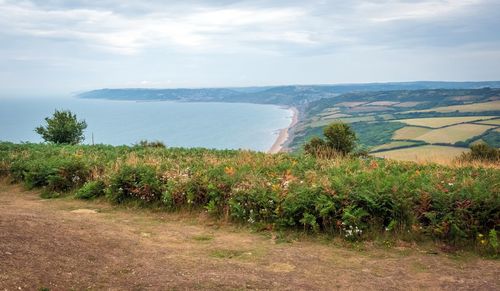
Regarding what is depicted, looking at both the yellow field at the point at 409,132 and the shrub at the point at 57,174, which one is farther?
the yellow field at the point at 409,132

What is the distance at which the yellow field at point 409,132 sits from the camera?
110694 mm

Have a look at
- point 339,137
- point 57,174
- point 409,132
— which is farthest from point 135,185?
point 409,132

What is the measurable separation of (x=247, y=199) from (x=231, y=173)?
59.9 inches

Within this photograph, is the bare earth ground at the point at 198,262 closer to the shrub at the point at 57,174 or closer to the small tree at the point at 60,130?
the shrub at the point at 57,174

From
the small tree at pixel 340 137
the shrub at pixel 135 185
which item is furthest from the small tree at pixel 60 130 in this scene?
the shrub at pixel 135 185

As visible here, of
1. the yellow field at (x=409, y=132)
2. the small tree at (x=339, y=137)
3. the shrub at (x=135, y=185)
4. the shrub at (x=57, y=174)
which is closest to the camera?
the shrub at (x=135, y=185)

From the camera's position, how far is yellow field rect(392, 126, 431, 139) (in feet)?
363

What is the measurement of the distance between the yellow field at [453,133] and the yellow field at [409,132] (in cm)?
324

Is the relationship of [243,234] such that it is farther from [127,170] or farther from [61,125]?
[61,125]

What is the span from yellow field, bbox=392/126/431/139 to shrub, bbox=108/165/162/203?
105 m

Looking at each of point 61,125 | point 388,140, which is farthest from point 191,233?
point 388,140

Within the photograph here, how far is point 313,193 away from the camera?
941 centimetres

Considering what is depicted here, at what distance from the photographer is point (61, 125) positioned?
44844 mm

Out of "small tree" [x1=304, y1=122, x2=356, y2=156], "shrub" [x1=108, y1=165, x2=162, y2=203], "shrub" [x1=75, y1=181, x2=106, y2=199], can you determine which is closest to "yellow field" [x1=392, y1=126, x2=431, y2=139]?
"small tree" [x1=304, y1=122, x2=356, y2=156]
